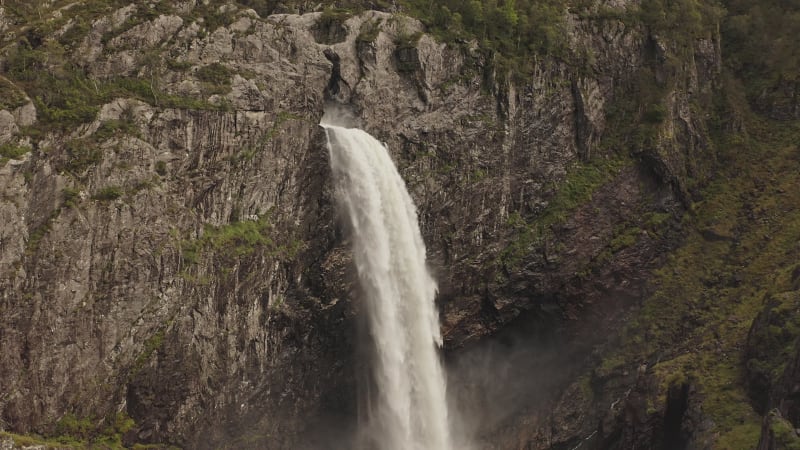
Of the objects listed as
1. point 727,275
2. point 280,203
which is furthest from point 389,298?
point 727,275

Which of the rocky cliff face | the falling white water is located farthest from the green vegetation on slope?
the falling white water

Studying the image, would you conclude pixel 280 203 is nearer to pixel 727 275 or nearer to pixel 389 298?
pixel 389 298

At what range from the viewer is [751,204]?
158ft

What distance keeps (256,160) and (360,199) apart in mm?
5846

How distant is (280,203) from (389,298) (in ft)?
24.4

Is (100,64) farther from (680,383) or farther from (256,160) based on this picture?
(680,383)

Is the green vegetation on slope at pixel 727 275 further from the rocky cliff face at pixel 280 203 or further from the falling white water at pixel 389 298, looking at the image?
the falling white water at pixel 389 298

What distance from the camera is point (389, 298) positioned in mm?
41062

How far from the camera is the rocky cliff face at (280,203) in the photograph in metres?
32.2

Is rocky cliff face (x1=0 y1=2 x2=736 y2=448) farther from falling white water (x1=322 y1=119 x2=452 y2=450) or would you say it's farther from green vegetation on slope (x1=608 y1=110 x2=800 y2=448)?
green vegetation on slope (x1=608 y1=110 x2=800 y2=448)

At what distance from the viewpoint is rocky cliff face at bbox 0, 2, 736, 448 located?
106ft

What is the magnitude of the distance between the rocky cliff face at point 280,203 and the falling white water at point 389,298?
1106 millimetres

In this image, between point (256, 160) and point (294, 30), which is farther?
point (294, 30)

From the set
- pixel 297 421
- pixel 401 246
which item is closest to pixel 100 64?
pixel 401 246
